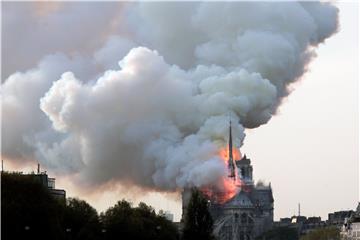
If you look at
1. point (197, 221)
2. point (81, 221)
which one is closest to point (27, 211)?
point (81, 221)

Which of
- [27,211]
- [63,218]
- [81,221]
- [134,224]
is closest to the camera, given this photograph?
[27,211]

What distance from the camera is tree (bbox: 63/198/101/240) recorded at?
467 ft

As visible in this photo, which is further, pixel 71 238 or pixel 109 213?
pixel 109 213

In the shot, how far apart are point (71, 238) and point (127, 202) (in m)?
21.8

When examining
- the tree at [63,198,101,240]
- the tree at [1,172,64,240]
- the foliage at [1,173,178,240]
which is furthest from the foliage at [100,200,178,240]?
the tree at [1,172,64,240]

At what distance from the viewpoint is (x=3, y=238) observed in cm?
11756

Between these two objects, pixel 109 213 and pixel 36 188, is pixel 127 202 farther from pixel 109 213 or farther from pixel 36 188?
pixel 36 188

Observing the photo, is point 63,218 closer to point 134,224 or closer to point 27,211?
point 134,224

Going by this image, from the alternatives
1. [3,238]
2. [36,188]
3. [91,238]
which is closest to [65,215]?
[91,238]

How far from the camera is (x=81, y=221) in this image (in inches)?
5827

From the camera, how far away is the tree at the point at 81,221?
467ft

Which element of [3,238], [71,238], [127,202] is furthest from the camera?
[127,202]

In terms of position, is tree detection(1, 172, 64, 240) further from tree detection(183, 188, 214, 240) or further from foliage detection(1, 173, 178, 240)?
tree detection(183, 188, 214, 240)

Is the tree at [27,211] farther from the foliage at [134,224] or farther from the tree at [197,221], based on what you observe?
the tree at [197,221]
